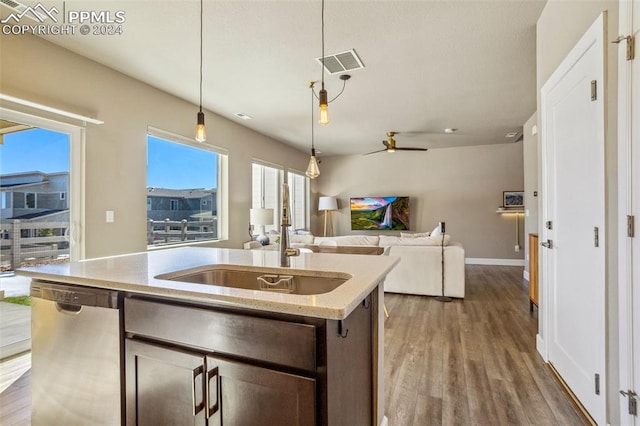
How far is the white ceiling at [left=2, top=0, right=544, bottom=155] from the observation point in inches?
91.0

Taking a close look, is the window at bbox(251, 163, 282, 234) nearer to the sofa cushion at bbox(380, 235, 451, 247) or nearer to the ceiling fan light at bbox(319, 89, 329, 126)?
the sofa cushion at bbox(380, 235, 451, 247)

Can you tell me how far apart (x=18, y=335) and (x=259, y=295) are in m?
2.98

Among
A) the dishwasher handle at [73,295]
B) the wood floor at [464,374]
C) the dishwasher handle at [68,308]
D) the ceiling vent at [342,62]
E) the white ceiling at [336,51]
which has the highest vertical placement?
the white ceiling at [336,51]

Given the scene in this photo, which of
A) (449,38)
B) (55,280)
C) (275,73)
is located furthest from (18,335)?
(449,38)

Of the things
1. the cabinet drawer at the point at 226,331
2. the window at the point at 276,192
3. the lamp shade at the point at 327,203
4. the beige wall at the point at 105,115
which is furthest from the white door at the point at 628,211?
the lamp shade at the point at 327,203

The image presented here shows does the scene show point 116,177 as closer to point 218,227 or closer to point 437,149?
point 218,227

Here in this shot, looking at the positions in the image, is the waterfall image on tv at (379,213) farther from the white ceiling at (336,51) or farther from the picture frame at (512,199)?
the white ceiling at (336,51)

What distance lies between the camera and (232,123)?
5047 millimetres

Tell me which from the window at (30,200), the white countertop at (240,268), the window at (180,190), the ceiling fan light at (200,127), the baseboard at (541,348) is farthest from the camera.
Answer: the window at (180,190)

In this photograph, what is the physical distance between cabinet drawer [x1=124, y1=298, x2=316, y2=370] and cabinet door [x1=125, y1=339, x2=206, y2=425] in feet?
0.19

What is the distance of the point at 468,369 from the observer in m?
2.32

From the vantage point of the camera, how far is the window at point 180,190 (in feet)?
12.7

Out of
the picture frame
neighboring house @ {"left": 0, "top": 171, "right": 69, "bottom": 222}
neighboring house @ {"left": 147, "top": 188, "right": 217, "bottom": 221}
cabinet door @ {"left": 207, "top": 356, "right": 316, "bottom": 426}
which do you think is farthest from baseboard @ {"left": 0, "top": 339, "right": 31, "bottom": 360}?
the picture frame

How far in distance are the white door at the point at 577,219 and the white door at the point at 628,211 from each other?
5.3 inches
